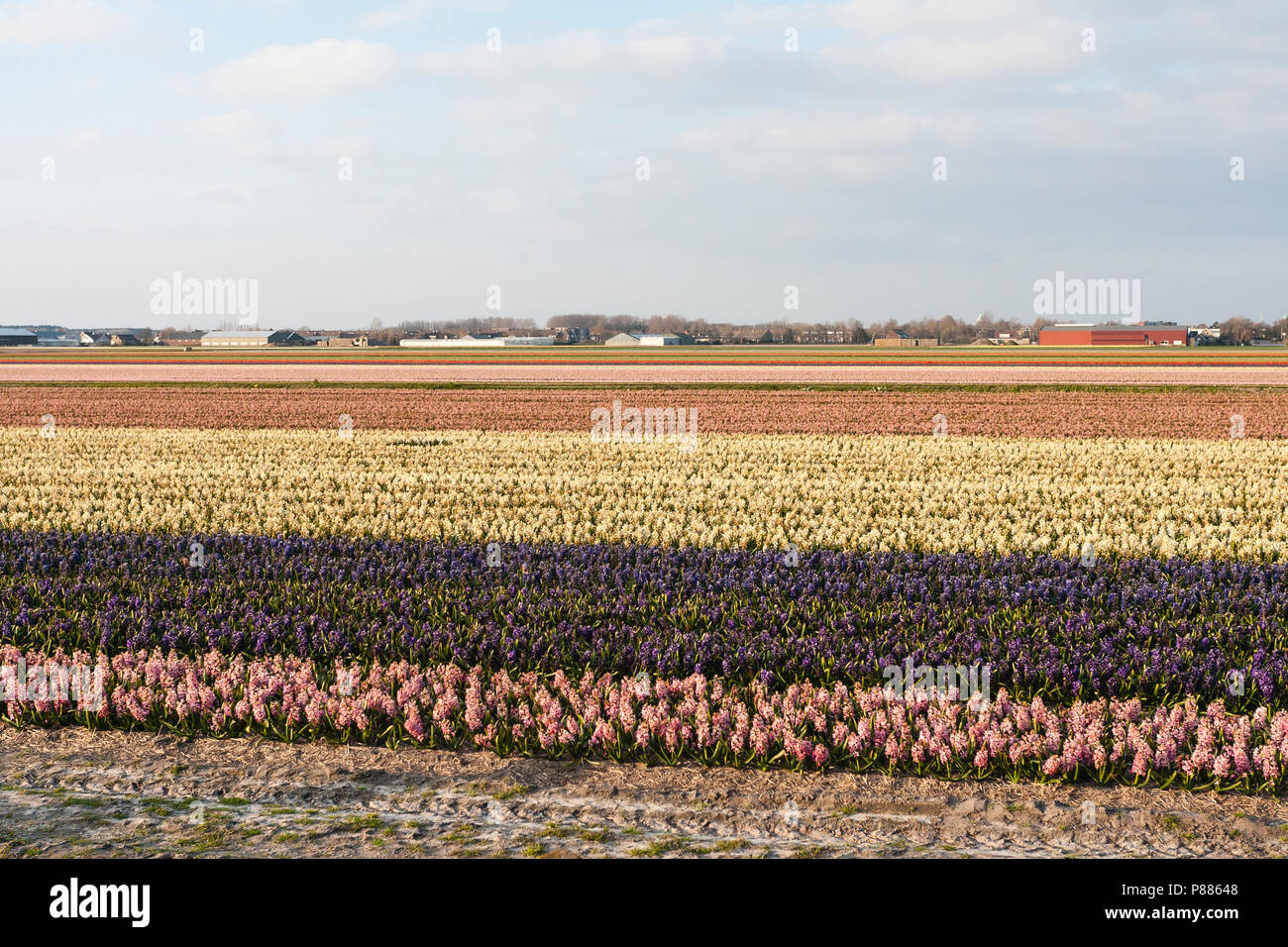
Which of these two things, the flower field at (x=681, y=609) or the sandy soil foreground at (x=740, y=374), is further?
the sandy soil foreground at (x=740, y=374)

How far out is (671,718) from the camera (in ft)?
23.6

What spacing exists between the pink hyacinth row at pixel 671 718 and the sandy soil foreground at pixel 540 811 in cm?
19

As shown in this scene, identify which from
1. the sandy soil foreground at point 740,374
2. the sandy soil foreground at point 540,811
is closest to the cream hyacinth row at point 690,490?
the sandy soil foreground at point 540,811

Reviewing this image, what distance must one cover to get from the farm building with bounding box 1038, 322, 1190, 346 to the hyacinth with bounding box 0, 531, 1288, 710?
165m

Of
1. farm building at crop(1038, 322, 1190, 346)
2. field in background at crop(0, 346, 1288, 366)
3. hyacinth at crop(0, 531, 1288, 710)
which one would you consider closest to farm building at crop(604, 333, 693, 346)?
field in background at crop(0, 346, 1288, 366)

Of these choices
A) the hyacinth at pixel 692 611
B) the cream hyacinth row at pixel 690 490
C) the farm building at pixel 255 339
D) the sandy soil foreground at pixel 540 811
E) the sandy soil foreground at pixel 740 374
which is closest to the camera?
the sandy soil foreground at pixel 540 811

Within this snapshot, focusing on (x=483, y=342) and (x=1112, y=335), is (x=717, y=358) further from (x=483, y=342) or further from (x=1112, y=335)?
(x=1112, y=335)

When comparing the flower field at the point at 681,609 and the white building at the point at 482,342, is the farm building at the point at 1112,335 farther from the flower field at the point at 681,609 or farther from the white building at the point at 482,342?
the flower field at the point at 681,609

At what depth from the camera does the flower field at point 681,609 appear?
717 centimetres

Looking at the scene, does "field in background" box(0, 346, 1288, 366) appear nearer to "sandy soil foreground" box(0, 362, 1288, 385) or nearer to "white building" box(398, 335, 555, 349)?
"sandy soil foreground" box(0, 362, 1288, 385)

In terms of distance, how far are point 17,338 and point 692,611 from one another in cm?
20263

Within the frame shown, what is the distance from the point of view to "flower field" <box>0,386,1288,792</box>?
23.5 ft
